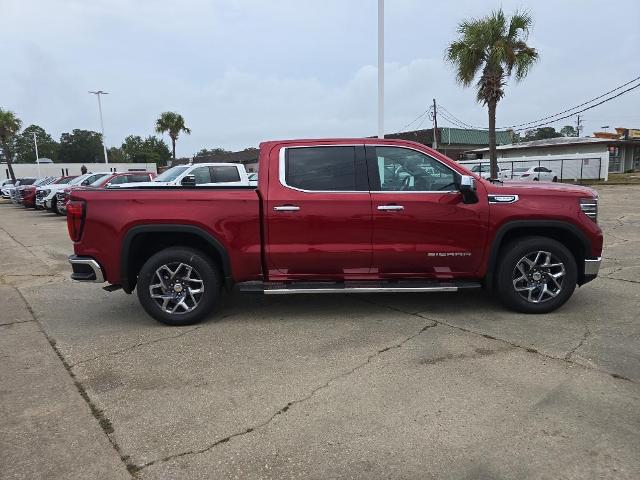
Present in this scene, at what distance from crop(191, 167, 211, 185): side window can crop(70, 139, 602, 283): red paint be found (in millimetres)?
8008

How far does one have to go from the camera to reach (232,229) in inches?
195

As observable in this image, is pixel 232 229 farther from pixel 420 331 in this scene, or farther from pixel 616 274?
pixel 616 274

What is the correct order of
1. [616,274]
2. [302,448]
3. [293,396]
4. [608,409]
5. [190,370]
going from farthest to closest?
[616,274] → [190,370] → [293,396] → [608,409] → [302,448]

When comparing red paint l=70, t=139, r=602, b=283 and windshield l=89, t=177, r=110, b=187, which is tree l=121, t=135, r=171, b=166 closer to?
windshield l=89, t=177, r=110, b=187

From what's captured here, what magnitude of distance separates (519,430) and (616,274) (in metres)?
5.05

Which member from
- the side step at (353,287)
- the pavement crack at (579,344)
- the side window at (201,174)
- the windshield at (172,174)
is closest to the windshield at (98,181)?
the windshield at (172,174)

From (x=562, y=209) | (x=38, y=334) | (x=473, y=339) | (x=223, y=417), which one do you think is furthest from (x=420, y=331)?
(x=38, y=334)

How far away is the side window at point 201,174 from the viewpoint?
1300 cm

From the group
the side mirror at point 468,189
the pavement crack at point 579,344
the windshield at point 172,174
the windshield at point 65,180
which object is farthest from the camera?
the windshield at point 65,180

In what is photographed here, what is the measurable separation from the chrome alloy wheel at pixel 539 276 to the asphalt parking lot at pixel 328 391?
0.90ft

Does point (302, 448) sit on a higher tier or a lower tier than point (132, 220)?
lower

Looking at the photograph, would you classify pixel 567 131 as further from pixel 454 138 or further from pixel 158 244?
pixel 158 244

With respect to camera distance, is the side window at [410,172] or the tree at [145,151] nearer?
the side window at [410,172]

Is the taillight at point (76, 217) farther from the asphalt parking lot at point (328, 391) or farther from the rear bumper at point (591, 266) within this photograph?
the rear bumper at point (591, 266)
